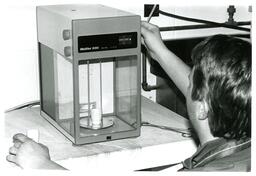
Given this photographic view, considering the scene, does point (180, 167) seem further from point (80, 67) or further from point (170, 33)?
point (170, 33)

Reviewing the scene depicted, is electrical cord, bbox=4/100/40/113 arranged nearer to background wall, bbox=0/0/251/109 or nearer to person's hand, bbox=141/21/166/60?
background wall, bbox=0/0/251/109

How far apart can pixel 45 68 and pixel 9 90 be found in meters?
0.26

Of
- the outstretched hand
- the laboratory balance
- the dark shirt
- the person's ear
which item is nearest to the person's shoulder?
the dark shirt

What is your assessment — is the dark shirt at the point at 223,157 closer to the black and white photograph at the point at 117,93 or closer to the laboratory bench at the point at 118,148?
the black and white photograph at the point at 117,93

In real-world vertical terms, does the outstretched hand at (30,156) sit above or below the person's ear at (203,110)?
below

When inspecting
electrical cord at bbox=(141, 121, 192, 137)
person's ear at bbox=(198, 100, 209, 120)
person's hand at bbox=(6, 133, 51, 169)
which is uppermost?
person's ear at bbox=(198, 100, 209, 120)

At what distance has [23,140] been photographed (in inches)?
60.7

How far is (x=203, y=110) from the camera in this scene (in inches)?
55.8

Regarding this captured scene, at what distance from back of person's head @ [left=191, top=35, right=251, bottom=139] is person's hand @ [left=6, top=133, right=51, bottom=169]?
16.4 inches

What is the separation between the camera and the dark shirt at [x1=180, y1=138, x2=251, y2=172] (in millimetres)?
1279

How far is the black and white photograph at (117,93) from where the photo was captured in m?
1.37

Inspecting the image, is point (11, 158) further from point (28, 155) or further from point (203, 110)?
point (203, 110)

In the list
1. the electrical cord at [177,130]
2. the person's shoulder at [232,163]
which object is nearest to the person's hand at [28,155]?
the person's shoulder at [232,163]

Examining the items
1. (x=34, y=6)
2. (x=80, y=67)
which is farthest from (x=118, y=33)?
(x=34, y=6)
